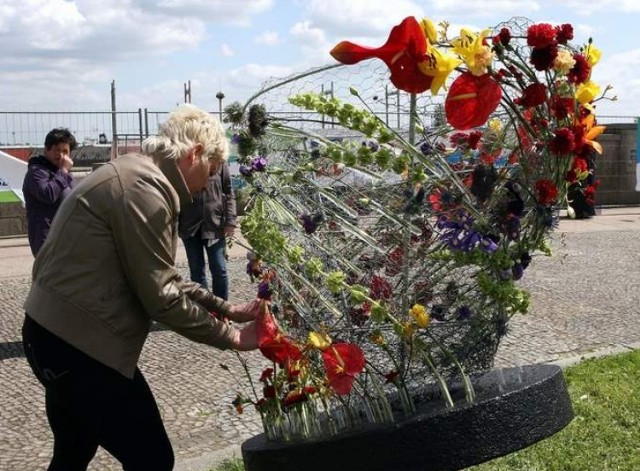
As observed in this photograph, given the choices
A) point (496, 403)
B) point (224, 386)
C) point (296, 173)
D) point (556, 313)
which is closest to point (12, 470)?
point (224, 386)

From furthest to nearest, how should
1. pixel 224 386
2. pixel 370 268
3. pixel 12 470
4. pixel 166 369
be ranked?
pixel 166 369, pixel 224 386, pixel 12 470, pixel 370 268

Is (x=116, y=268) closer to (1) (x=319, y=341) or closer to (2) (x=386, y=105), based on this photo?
(1) (x=319, y=341)

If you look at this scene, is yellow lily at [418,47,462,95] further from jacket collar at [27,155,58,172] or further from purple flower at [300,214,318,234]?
jacket collar at [27,155,58,172]

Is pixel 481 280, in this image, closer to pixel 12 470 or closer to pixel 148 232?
pixel 148 232

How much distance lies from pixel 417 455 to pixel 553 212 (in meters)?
0.94

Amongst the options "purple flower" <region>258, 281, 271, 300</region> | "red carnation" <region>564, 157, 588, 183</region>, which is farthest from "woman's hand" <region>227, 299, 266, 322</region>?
"red carnation" <region>564, 157, 588, 183</region>

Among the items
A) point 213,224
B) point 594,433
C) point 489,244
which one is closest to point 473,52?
point 489,244

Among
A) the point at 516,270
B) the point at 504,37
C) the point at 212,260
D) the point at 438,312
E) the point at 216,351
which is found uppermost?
the point at 504,37

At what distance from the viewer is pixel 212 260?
7.53 meters

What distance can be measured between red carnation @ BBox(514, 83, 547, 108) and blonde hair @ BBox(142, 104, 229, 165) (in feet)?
3.49

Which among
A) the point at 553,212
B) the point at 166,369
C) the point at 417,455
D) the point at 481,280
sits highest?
the point at 553,212

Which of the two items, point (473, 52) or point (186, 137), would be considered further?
point (186, 137)

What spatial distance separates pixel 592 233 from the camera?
14727mm

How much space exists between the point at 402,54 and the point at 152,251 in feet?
3.40
